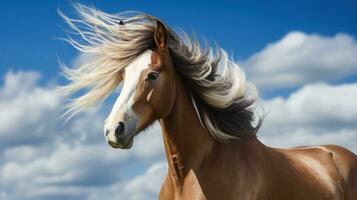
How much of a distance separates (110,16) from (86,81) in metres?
0.98

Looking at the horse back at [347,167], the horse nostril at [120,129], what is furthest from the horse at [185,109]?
the horse back at [347,167]

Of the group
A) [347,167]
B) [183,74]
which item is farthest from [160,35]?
[347,167]

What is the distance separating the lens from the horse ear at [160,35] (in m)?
7.62

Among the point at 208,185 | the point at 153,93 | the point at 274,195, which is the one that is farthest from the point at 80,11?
the point at 274,195

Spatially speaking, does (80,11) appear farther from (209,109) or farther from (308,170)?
(308,170)

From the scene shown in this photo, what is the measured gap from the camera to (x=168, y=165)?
768 cm

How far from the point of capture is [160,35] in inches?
301

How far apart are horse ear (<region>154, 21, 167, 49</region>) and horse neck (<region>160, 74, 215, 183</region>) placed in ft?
1.97

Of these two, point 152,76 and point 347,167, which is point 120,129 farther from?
point 347,167

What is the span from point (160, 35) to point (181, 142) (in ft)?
4.33

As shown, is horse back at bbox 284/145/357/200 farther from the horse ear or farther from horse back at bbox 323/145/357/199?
the horse ear

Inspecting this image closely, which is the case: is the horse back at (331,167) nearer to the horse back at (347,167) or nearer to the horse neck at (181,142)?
the horse back at (347,167)

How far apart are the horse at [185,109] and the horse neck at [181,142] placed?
1 centimetres

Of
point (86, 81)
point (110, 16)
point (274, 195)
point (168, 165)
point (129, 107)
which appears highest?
point (110, 16)
